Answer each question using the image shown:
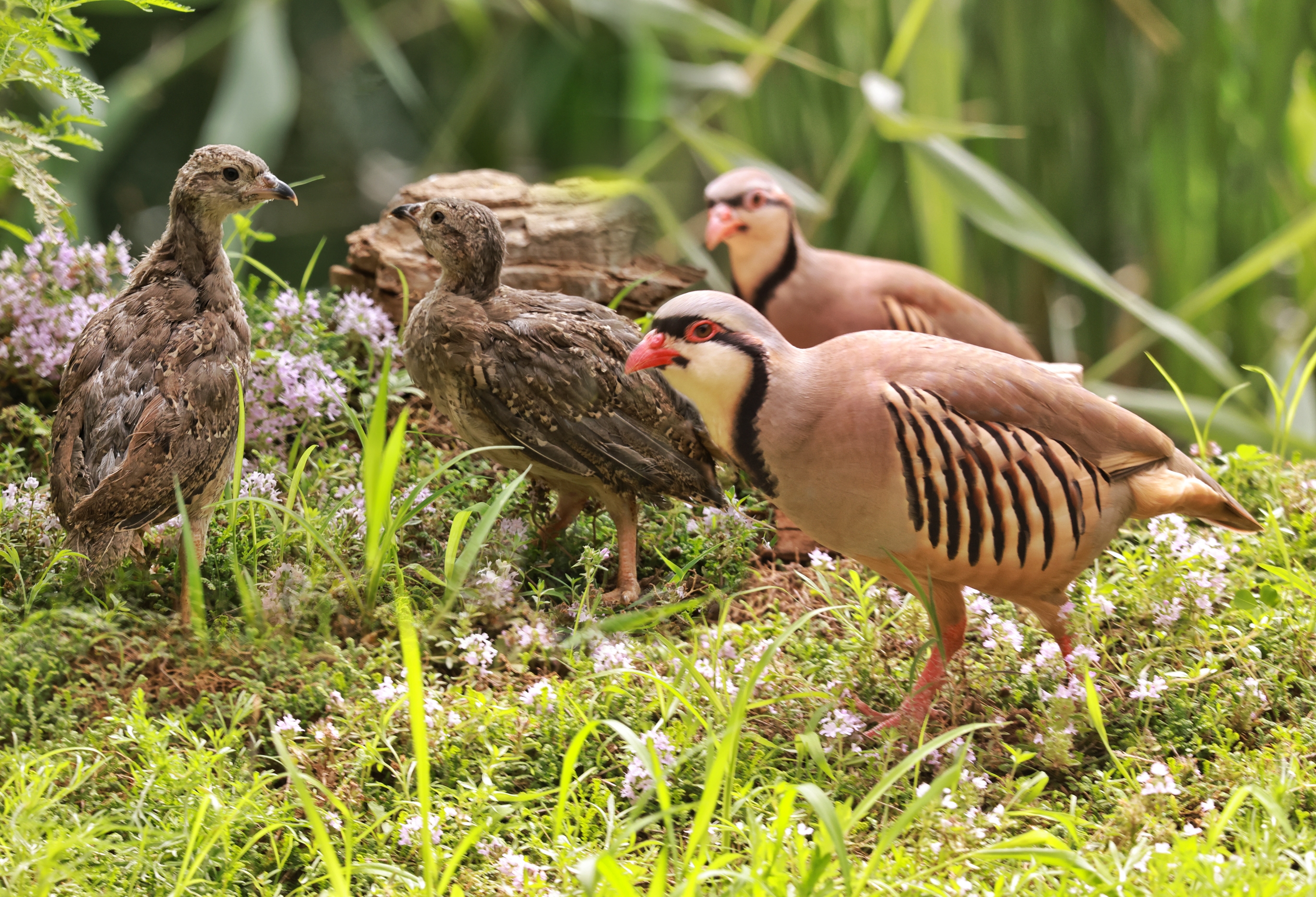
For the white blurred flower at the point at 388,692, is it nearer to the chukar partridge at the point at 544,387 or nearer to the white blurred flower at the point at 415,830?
the white blurred flower at the point at 415,830

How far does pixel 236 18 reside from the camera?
16.8 feet

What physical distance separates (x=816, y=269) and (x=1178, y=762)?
261cm

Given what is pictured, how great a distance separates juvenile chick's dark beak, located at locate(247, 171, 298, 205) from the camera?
10.9ft

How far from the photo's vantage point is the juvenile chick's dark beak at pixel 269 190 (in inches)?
131

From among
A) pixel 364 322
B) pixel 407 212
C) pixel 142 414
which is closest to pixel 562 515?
pixel 407 212

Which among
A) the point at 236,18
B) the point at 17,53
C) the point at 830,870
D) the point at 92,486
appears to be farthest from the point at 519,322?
the point at 236,18

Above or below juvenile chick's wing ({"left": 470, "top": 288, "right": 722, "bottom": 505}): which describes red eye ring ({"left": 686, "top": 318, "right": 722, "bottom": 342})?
above

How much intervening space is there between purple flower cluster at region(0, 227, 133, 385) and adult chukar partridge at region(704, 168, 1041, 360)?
228cm

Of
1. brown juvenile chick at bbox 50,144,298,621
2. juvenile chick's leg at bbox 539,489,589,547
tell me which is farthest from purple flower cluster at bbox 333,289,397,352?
juvenile chick's leg at bbox 539,489,589,547

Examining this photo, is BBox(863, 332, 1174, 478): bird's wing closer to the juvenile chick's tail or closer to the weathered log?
the juvenile chick's tail

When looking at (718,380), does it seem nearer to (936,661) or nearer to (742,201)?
(936,661)

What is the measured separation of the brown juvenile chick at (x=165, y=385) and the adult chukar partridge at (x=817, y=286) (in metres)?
2.09

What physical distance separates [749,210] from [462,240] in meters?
1.71

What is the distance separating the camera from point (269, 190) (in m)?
3.34
